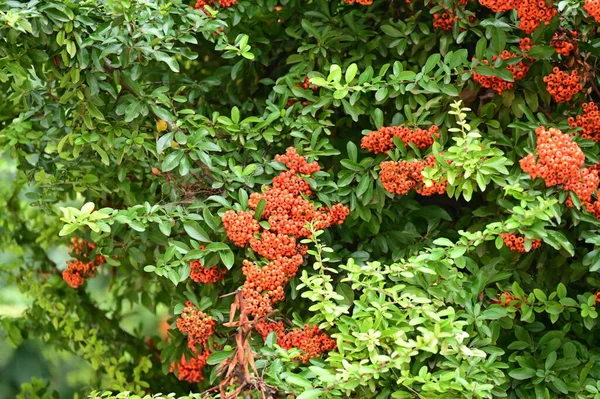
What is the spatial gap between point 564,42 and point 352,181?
739 mm

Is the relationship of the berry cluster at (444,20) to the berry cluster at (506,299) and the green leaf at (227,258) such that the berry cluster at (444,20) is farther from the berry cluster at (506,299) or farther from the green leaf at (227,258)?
the green leaf at (227,258)

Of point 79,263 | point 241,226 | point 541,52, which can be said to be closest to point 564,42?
point 541,52

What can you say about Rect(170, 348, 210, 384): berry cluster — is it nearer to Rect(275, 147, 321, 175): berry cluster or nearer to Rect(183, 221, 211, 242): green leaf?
Rect(183, 221, 211, 242): green leaf

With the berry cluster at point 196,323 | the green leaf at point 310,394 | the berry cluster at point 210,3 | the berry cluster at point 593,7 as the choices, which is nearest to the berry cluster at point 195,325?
the berry cluster at point 196,323

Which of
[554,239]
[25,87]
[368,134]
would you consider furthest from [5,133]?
[554,239]

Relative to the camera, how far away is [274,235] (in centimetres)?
228

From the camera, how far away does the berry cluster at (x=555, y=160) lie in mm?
Answer: 2096

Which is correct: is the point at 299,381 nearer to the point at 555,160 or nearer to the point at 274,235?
the point at 274,235

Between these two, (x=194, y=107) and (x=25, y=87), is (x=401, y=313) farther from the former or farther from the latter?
(x=25, y=87)

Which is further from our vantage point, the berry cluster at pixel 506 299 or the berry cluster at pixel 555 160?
the berry cluster at pixel 506 299

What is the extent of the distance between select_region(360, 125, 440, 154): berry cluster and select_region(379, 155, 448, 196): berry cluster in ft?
0.30

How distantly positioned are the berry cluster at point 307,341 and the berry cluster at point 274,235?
11 centimetres

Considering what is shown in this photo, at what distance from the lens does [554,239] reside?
87.0 inches

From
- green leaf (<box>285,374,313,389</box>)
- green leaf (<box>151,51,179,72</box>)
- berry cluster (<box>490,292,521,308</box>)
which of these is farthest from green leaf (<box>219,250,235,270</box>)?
berry cluster (<box>490,292,521,308</box>)
